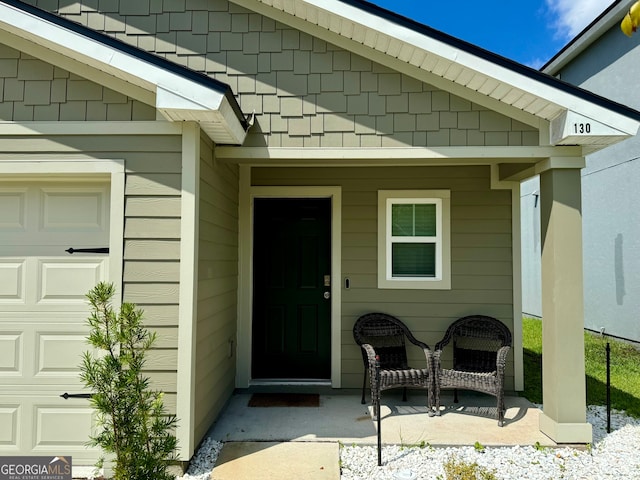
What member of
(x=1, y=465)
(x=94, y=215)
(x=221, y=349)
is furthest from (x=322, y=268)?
(x=1, y=465)

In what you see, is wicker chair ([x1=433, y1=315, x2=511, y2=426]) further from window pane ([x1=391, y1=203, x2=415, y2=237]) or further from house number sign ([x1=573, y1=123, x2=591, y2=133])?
house number sign ([x1=573, y1=123, x2=591, y2=133])

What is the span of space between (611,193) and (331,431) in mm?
7713

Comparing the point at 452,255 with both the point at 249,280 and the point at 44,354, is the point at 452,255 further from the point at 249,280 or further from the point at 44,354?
the point at 44,354

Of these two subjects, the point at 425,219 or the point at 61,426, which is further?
the point at 425,219

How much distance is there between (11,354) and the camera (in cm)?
305

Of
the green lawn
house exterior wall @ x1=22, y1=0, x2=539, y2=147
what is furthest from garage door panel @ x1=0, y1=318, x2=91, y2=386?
the green lawn

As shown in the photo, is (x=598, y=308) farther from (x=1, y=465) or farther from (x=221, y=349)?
(x=1, y=465)

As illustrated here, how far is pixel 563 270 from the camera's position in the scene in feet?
11.1

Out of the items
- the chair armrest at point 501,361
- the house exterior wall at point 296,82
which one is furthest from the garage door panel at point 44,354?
the chair armrest at point 501,361

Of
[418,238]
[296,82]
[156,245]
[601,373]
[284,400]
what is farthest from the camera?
[601,373]

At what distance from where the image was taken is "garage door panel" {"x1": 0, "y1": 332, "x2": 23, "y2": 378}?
304 centimetres

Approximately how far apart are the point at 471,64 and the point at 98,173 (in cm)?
287

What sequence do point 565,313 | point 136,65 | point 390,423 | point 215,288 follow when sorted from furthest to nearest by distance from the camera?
point 390,423 < point 215,288 < point 565,313 < point 136,65

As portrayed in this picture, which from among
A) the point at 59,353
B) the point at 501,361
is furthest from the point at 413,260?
the point at 59,353
